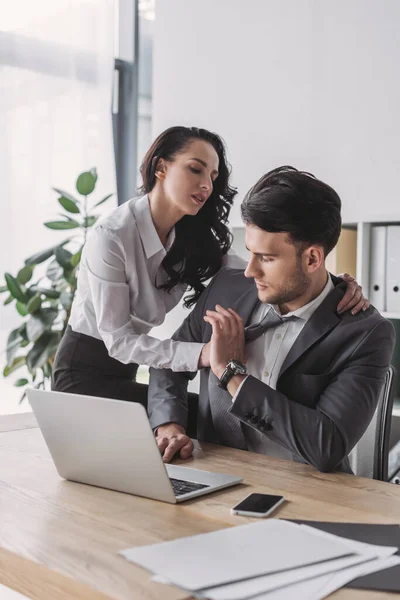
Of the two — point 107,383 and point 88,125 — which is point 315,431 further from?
point 88,125

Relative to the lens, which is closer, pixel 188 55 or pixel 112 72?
pixel 188 55

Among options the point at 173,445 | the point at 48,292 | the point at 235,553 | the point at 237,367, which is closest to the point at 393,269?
the point at 237,367

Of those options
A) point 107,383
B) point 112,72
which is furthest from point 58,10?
point 107,383

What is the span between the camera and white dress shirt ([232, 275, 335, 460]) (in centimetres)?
181

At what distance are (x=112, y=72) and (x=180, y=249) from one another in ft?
6.95

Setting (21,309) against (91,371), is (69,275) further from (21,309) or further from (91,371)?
(91,371)

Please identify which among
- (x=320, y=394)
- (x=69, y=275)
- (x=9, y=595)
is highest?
(x=69, y=275)

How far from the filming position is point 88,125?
13.6 feet

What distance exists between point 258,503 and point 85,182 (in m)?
2.69

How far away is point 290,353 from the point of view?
5.79 feet

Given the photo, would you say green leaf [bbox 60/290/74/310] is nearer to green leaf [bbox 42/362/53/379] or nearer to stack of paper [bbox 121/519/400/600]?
green leaf [bbox 42/362/53/379]

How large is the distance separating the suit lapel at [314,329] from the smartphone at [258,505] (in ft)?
1.60

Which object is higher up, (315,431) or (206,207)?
(206,207)

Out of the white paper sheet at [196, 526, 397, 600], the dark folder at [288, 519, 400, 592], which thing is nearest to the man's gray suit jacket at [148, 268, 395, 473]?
the dark folder at [288, 519, 400, 592]
